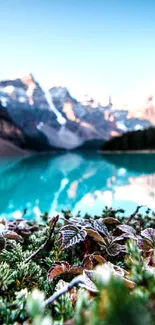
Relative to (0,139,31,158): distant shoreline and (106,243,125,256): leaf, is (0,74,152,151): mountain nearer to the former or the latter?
(0,139,31,158): distant shoreline

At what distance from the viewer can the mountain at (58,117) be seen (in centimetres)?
9206

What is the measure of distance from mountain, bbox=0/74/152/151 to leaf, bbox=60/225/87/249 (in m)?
79.3

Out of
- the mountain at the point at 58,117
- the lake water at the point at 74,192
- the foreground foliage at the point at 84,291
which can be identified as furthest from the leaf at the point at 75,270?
the mountain at the point at 58,117

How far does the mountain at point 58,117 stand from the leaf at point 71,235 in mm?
79260

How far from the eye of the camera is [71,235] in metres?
0.71

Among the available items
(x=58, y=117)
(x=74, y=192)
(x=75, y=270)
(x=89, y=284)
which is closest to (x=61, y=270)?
(x=75, y=270)

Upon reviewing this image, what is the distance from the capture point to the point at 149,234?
2.39ft

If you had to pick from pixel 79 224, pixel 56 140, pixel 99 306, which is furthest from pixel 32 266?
pixel 56 140

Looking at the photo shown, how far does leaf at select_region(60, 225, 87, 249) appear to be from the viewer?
0.69m

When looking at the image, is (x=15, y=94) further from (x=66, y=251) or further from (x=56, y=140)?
(x=66, y=251)

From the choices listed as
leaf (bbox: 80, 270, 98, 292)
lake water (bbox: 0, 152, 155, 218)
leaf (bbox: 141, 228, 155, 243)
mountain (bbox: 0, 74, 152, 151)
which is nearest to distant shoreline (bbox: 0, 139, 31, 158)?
mountain (bbox: 0, 74, 152, 151)

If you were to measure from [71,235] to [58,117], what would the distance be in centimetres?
10439

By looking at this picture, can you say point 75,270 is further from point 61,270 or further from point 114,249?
point 114,249

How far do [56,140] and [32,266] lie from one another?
89.3 m
